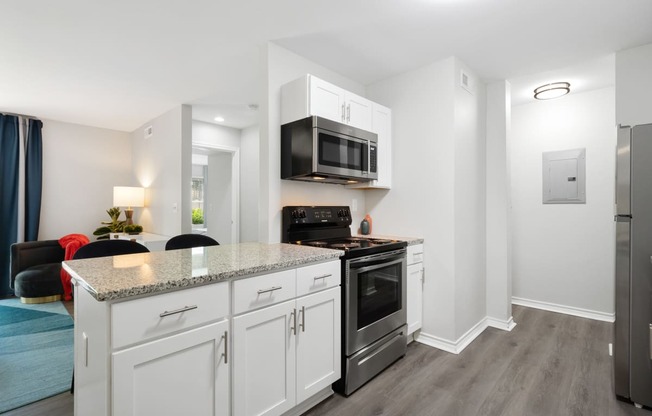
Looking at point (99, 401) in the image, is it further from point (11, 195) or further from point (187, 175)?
point (11, 195)

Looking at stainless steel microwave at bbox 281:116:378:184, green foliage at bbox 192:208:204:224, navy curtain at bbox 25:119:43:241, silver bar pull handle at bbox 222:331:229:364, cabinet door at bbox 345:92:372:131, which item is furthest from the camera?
green foliage at bbox 192:208:204:224

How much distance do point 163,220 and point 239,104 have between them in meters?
1.95

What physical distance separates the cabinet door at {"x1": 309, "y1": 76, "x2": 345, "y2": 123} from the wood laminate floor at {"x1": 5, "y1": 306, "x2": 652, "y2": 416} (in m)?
1.95

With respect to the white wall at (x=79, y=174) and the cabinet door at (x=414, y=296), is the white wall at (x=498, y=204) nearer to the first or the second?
the cabinet door at (x=414, y=296)

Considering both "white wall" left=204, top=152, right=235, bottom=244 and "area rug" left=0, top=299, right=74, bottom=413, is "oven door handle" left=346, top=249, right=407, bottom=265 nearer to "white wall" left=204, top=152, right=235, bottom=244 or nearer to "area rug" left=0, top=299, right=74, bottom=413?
"area rug" left=0, top=299, right=74, bottom=413

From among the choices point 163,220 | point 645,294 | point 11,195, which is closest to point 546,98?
point 645,294

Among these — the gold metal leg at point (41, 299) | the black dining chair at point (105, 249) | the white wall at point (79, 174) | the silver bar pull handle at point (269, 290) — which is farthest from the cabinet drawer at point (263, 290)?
the white wall at point (79, 174)

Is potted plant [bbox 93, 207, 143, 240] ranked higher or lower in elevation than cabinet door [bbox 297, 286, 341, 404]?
higher

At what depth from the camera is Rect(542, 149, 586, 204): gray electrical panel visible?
355 cm

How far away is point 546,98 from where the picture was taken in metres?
3.66

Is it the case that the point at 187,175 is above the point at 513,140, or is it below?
below

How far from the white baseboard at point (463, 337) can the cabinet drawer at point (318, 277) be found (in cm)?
133

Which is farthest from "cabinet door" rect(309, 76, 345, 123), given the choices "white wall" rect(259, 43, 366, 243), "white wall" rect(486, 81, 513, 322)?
"white wall" rect(486, 81, 513, 322)

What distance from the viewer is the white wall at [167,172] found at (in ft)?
13.5
